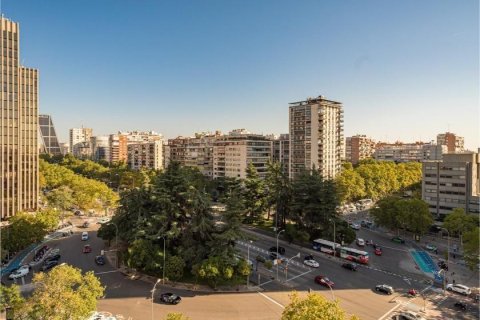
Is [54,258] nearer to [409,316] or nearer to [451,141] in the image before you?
[409,316]

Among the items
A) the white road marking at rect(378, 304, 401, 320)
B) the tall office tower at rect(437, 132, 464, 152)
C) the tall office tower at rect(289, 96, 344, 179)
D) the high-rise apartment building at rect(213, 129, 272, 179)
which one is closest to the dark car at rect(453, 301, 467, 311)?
the white road marking at rect(378, 304, 401, 320)

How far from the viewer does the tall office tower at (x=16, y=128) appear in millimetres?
67938

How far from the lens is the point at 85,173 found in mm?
127562

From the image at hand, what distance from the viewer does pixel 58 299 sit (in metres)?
21.1

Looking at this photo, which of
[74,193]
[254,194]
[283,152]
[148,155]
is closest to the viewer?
[254,194]

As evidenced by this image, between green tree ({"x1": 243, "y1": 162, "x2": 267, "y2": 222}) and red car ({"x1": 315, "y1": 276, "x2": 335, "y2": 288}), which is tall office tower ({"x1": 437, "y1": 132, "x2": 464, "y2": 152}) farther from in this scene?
red car ({"x1": 315, "y1": 276, "x2": 335, "y2": 288})

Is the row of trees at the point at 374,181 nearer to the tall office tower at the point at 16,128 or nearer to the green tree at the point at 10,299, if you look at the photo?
the green tree at the point at 10,299

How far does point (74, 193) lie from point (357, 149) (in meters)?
134

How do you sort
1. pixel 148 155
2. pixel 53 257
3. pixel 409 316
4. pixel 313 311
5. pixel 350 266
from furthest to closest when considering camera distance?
1. pixel 148 155
2. pixel 53 257
3. pixel 350 266
4. pixel 409 316
5. pixel 313 311

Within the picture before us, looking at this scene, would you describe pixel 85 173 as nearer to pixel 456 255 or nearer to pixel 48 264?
pixel 48 264

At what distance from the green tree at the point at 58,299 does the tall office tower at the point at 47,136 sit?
7698 inches

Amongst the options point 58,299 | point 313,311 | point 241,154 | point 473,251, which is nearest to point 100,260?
point 58,299

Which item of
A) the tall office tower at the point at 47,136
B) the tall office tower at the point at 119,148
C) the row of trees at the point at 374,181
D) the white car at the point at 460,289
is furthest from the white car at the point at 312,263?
the tall office tower at the point at 47,136

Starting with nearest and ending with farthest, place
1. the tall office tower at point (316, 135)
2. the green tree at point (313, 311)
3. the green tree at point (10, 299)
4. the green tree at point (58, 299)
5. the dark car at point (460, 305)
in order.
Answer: the green tree at point (313, 311), the green tree at point (58, 299), the green tree at point (10, 299), the dark car at point (460, 305), the tall office tower at point (316, 135)
